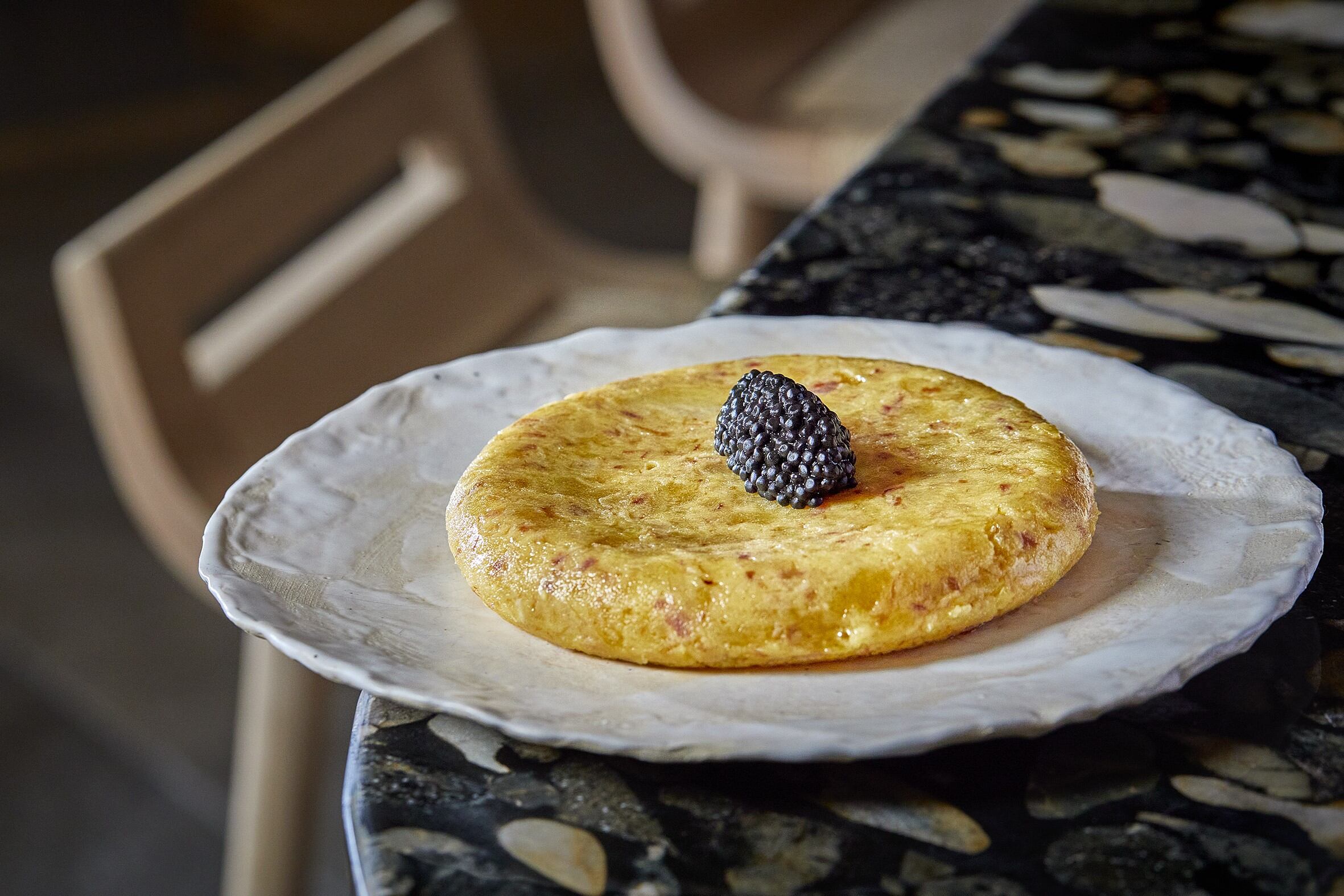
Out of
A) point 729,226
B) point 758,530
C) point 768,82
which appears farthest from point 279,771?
point 768,82

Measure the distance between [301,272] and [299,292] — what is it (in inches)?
3.5

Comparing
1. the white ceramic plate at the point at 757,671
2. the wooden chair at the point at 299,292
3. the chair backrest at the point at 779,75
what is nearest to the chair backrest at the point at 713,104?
the chair backrest at the point at 779,75

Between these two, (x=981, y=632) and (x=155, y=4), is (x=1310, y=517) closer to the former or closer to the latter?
(x=981, y=632)

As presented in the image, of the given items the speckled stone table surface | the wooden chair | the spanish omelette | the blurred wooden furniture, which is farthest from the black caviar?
the blurred wooden furniture

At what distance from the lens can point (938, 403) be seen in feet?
2.51

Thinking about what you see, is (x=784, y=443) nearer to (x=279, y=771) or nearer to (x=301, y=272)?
(x=279, y=771)

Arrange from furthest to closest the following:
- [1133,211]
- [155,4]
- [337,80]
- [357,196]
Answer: [155,4] → [357,196] → [337,80] → [1133,211]

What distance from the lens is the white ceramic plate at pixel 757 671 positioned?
21.1 inches

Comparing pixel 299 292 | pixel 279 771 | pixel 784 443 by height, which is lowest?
pixel 279 771

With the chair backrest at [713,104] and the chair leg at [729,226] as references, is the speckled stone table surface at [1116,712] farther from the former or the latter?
the chair leg at [729,226]

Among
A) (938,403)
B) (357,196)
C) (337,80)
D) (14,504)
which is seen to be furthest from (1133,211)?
(357,196)

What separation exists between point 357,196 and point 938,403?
15.4 ft

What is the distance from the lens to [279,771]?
1.82 meters

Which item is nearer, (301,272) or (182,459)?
(182,459)
